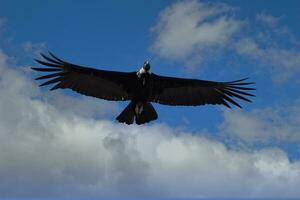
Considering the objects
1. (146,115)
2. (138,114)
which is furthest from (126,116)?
(146,115)

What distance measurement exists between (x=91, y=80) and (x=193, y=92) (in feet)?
13.8

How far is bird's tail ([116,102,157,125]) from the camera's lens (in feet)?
81.7

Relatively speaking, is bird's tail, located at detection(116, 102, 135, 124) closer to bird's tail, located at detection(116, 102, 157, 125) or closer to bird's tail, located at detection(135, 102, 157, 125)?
bird's tail, located at detection(116, 102, 157, 125)

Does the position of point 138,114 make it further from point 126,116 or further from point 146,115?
point 126,116

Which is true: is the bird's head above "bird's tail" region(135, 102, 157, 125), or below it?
above

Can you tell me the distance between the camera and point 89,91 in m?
25.7

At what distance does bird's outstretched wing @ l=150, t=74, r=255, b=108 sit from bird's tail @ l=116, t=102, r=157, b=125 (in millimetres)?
1070

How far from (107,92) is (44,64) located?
347cm

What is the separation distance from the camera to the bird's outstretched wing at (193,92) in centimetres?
→ 2623

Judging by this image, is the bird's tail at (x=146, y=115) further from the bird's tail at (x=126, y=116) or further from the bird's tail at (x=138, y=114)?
the bird's tail at (x=126, y=116)

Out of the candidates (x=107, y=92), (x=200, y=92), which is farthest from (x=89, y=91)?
(x=200, y=92)

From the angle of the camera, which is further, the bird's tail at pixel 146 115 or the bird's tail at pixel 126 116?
the bird's tail at pixel 146 115

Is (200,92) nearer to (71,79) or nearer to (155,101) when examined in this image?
(155,101)

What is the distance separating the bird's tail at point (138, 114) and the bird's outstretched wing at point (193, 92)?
107 cm
